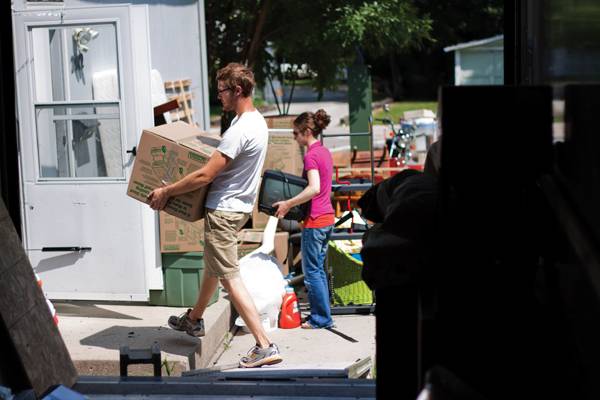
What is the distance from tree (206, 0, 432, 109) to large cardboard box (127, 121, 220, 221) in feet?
18.0

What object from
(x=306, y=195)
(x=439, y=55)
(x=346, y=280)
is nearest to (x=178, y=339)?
(x=306, y=195)

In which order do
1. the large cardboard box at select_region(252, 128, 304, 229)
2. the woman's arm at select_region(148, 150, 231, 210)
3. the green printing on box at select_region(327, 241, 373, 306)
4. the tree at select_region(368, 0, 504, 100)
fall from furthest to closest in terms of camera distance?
the tree at select_region(368, 0, 504, 100) < the large cardboard box at select_region(252, 128, 304, 229) < the green printing on box at select_region(327, 241, 373, 306) < the woman's arm at select_region(148, 150, 231, 210)

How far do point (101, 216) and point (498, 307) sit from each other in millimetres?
5261

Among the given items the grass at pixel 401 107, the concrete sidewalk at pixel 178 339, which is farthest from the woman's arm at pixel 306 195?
the grass at pixel 401 107

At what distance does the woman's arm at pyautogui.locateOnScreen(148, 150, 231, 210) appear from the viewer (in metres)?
5.87

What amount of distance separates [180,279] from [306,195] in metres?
1.10

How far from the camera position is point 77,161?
7133mm

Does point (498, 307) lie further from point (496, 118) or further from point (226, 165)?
point (226, 165)

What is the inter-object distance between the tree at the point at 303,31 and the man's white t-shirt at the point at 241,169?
5.49 metres

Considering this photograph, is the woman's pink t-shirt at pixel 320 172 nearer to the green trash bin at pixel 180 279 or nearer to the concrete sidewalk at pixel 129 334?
the green trash bin at pixel 180 279

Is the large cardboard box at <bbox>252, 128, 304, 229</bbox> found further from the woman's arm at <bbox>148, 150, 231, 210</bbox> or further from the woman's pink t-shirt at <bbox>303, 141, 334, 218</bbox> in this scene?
the woman's arm at <bbox>148, 150, 231, 210</bbox>

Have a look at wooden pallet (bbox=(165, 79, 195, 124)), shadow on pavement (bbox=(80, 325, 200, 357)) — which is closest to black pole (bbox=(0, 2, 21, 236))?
shadow on pavement (bbox=(80, 325, 200, 357))

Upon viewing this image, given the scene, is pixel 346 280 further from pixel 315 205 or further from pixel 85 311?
pixel 85 311

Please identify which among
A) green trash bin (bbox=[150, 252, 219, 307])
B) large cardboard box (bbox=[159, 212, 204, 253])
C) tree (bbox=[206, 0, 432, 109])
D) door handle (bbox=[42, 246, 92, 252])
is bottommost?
green trash bin (bbox=[150, 252, 219, 307])
